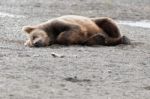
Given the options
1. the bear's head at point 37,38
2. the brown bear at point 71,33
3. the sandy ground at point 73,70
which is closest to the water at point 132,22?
the sandy ground at point 73,70

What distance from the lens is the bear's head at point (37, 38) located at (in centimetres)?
1272

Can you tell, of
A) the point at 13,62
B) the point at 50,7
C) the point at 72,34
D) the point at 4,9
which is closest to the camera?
the point at 13,62

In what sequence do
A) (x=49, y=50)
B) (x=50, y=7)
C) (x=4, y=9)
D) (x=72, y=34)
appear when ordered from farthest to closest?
(x=50, y=7) → (x=4, y=9) → (x=72, y=34) → (x=49, y=50)

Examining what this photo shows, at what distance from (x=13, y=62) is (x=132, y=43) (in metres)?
3.87

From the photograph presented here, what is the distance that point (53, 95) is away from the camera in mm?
8094

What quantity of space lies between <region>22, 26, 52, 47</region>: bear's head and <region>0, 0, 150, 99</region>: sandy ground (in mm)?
202

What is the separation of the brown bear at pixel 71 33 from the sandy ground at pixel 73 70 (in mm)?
254

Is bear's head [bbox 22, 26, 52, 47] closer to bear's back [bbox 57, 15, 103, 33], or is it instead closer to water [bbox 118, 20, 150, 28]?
bear's back [bbox 57, 15, 103, 33]

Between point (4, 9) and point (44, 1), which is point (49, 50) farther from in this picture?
point (44, 1)

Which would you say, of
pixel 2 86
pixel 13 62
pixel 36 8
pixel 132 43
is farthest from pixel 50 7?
pixel 2 86

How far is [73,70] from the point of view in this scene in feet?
33.0

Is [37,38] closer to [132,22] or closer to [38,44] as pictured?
[38,44]

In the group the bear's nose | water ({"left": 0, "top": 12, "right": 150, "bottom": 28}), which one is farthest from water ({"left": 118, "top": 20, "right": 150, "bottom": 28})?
the bear's nose

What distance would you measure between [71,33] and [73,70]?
9.79ft
